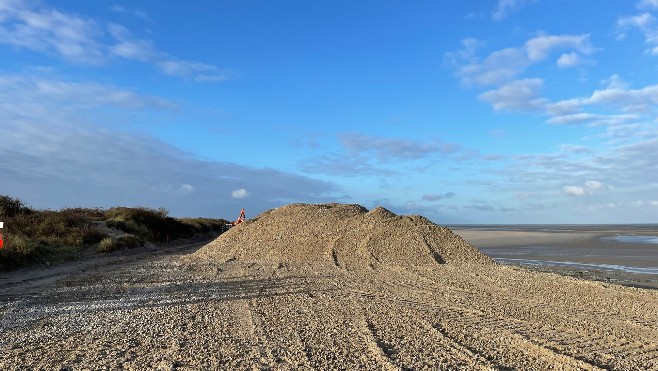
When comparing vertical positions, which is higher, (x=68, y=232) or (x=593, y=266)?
(x=68, y=232)

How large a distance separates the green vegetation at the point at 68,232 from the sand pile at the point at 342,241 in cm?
556

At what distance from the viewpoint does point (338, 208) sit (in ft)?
78.6

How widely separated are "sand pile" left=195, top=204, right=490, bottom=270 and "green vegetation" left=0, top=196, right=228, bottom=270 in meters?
5.56

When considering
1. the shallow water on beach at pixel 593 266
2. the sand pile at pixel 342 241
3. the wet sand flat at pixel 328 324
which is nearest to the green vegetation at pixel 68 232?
the wet sand flat at pixel 328 324

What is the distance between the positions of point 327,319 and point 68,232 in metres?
18.7

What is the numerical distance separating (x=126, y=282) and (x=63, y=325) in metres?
5.20

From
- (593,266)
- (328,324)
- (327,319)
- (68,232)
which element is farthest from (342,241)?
(68,232)

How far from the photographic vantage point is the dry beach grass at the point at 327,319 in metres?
6.38

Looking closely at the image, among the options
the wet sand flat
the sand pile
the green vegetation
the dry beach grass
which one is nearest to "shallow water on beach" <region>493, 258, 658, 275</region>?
the sand pile

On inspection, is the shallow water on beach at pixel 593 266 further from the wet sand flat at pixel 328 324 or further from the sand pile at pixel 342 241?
the wet sand flat at pixel 328 324

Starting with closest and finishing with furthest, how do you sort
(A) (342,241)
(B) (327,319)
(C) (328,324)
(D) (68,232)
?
1. (C) (328,324)
2. (B) (327,319)
3. (A) (342,241)
4. (D) (68,232)

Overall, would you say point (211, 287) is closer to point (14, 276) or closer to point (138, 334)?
point (138, 334)

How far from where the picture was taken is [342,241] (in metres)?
19.7

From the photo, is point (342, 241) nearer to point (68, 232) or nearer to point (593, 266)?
point (593, 266)
